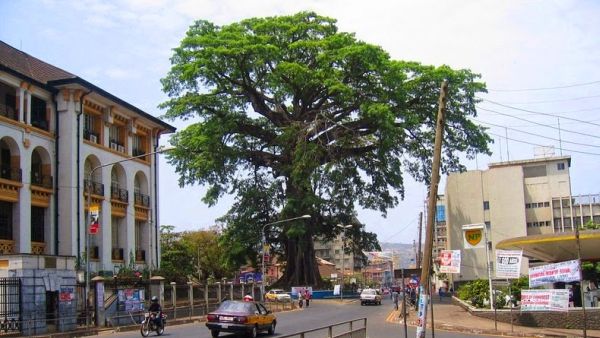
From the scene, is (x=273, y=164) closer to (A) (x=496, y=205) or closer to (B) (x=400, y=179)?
(B) (x=400, y=179)

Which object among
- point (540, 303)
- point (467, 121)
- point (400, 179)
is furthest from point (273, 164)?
point (540, 303)

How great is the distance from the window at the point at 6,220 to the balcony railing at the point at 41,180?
7.92 feet

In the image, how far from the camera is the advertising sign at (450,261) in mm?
22469

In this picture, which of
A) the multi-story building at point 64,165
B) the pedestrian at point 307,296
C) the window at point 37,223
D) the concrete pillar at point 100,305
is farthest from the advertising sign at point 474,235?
the pedestrian at point 307,296

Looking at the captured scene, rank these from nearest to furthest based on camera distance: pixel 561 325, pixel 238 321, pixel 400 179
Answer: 1. pixel 238 321
2. pixel 561 325
3. pixel 400 179

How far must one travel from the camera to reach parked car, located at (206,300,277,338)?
22.6 metres

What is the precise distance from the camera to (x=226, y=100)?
5928 centimetres

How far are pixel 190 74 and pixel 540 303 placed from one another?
3551 centimetres

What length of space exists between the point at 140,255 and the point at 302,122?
1790 centimetres

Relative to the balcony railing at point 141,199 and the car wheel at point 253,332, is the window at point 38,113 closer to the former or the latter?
the balcony railing at point 141,199

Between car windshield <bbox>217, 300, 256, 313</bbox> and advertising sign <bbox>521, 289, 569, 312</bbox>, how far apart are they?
11.6 m

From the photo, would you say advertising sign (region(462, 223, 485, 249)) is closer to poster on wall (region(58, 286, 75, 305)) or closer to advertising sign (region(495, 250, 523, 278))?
advertising sign (region(495, 250, 523, 278))

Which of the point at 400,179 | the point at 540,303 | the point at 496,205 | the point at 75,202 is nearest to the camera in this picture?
the point at 540,303

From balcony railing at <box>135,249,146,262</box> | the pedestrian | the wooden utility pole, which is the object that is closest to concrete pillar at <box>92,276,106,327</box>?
the wooden utility pole
